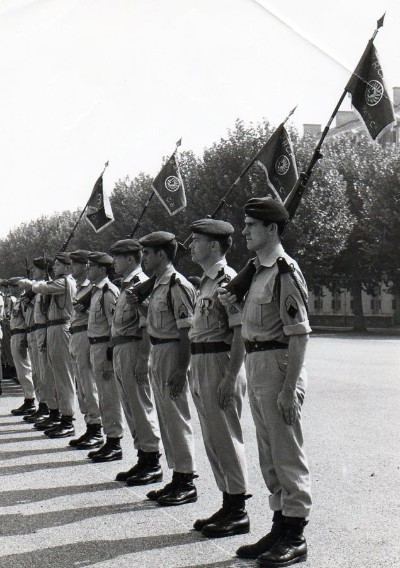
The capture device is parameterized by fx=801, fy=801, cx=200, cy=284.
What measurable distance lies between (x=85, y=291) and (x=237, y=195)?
95.5ft

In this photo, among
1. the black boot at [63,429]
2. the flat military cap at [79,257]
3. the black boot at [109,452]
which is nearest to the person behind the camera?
the black boot at [109,452]

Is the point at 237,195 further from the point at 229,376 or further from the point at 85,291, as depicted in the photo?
the point at 229,376

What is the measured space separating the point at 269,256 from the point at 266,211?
28cm

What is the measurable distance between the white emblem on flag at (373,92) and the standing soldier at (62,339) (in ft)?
15.2

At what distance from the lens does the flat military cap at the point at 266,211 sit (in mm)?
5008

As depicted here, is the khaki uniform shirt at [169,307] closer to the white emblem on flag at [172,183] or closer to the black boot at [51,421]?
the black boot at [51,421]

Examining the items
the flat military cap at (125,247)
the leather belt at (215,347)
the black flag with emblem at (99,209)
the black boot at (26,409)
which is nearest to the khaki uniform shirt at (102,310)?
the flat military cap at (125,247)

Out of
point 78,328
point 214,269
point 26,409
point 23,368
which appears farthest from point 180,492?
point 23,368

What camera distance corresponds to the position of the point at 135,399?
24.3 ft

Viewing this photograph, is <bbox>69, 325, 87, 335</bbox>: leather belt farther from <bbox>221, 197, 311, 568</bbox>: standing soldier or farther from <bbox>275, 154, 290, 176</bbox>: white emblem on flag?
<bbox>221, 197, 311, 568</bbox>: standing soldier

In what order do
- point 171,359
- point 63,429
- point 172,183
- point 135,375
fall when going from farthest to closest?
point 172,183, point 63,429, point 135,375, point 171,359

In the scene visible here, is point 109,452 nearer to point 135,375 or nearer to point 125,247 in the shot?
point 135,375

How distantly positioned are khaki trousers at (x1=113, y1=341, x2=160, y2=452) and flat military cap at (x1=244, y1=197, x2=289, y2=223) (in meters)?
2.77

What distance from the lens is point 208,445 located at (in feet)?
18.7
